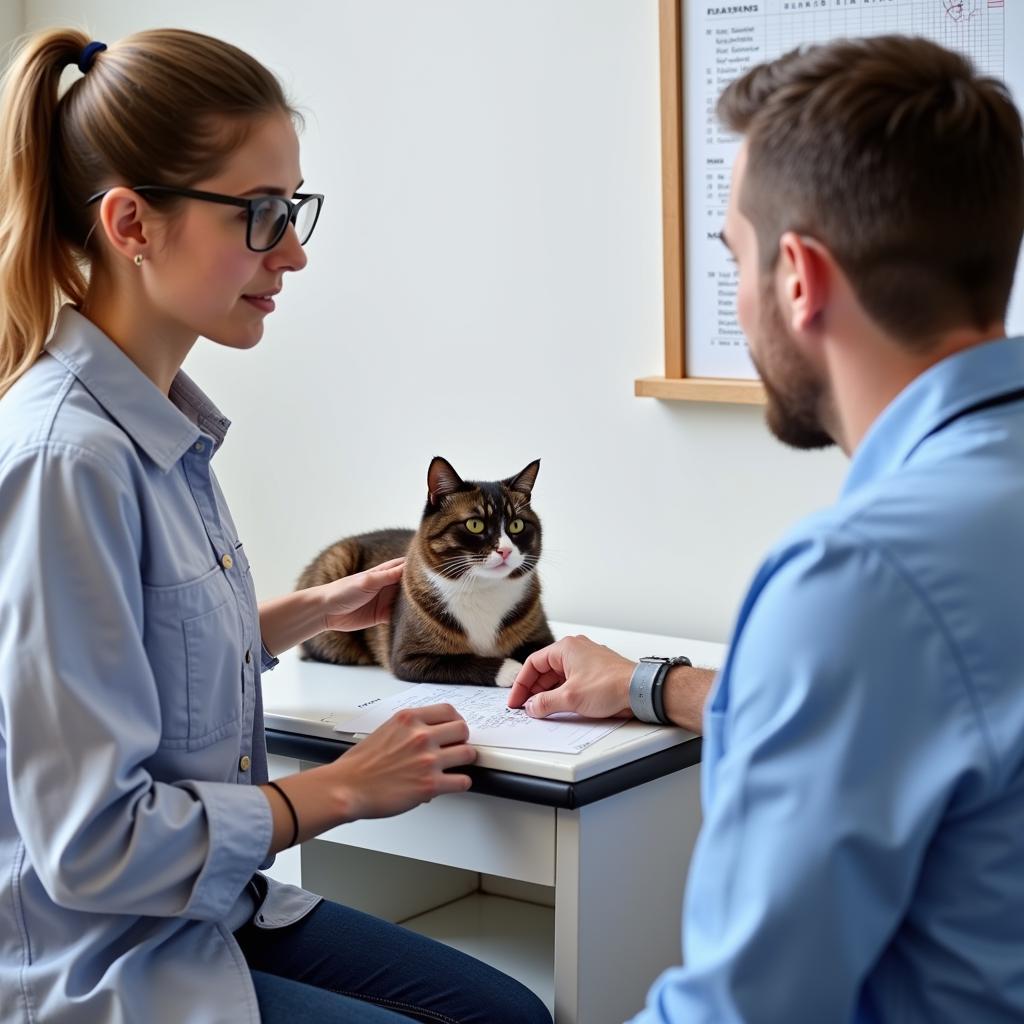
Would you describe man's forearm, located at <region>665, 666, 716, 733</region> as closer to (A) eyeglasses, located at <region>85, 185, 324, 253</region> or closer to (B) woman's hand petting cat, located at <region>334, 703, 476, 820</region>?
(B) woman's hand petting cat, located at <region>334, 703, 476, 820</region>

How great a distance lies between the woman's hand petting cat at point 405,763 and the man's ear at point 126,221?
1.70ft

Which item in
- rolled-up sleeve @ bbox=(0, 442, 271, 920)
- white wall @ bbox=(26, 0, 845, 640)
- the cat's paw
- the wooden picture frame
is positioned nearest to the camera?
rolled-up sleeve @ bbox=(0, 442, 271, 920)

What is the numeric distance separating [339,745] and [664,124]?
0.97 meters

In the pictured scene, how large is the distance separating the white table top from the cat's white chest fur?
0.11 meters

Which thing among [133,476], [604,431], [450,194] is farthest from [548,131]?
[133,476]

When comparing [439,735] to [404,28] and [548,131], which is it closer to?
[548,131]

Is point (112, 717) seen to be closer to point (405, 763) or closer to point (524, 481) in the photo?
point (405, 763)

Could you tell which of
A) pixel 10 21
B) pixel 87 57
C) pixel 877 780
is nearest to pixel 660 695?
pixel 877 780

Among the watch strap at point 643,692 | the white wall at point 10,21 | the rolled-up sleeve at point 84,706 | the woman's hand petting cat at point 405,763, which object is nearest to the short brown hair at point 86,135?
the rolled-up sleeve at point 84,706

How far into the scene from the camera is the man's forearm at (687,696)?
144cm

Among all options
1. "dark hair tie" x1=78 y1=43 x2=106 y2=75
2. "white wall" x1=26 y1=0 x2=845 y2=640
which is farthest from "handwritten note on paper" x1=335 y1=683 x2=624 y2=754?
"dark hair tie" x1=78 y1=43 x2=106 y2=75

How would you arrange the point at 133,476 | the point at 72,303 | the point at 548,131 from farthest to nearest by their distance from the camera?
the point at 548,131
the point at 72,303
the point at 133,476

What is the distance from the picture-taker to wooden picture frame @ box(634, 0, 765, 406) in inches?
72.0

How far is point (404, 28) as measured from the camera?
2.10 meters
